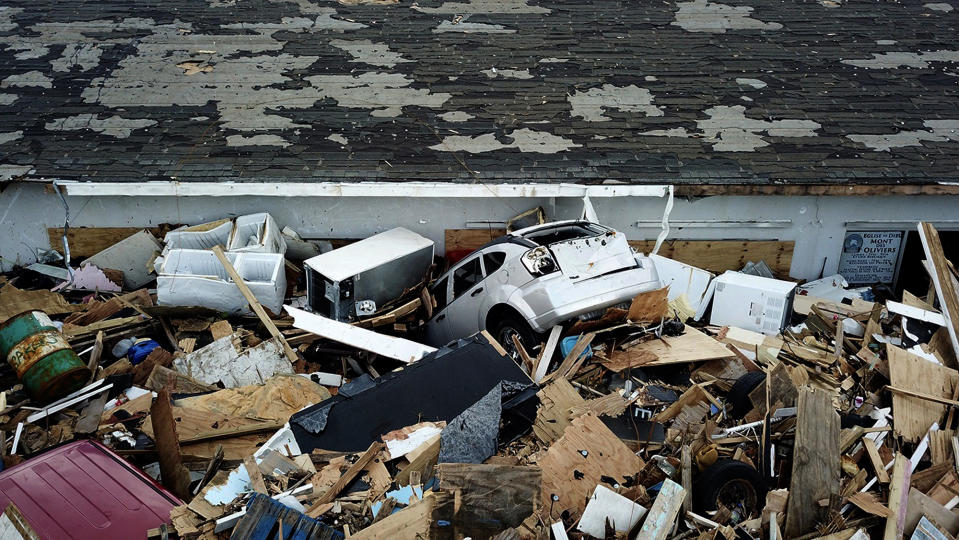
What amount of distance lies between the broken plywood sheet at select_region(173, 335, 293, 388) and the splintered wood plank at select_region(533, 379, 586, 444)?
152 inches

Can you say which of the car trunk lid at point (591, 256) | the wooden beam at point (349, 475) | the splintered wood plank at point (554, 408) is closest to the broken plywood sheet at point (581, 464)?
the splintered wood plank at point (554, 408)

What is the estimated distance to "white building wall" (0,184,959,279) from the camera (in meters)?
11.1

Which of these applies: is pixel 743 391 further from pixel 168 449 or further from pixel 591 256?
pixel 168 449

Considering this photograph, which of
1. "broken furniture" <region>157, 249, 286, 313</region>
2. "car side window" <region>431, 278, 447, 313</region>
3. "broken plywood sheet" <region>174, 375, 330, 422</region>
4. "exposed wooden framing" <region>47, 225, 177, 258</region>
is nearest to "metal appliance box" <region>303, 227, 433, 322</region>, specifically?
"car side window" <region>431, 278, 447, 313</region>

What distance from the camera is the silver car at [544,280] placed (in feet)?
28.7

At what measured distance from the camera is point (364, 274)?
33.2 ft

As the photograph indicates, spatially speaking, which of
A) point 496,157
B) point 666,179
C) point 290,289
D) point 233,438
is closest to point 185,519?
point 233,438

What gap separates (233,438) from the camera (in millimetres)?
7574

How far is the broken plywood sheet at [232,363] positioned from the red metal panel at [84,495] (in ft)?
9.97

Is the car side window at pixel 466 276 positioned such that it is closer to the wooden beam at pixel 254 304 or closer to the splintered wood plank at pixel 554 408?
the wooden beam at pixel 254 304

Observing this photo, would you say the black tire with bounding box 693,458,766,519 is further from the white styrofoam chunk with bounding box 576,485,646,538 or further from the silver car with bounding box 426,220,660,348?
the silver car with bounding box 426,220,660,348

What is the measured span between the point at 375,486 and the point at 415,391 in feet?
4.45

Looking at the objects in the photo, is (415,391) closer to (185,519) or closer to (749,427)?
(185,519)

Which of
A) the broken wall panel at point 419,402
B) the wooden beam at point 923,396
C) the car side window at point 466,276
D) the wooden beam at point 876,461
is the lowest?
the car side window at point 466,276
